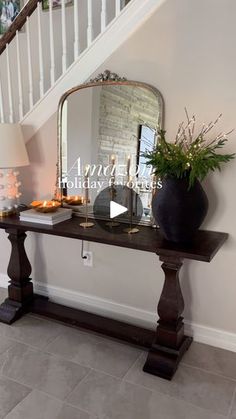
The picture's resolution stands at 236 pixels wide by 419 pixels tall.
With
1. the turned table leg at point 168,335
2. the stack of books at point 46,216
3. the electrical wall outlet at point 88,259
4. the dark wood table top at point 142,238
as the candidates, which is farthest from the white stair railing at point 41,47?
the turned table leg at point 168,335

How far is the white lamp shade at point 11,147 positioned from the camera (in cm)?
203

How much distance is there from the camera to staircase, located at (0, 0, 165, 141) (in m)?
1.84

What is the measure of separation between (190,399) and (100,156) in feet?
4.70

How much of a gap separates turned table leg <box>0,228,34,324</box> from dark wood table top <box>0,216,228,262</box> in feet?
0.79

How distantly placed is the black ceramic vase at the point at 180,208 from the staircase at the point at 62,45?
938mm

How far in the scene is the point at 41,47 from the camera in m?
2.19

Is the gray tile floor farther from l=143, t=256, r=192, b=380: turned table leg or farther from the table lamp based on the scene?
the table lamp

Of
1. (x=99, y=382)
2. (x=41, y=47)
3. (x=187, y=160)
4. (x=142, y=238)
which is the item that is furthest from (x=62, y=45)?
(x=99, y=382)

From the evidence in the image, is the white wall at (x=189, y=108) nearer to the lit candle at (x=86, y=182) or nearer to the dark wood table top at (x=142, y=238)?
the dark wood table top at (x=142, y=238)

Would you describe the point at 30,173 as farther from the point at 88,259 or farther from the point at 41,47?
the point at 41,47

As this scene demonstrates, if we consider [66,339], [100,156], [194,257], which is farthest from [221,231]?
[66,339]

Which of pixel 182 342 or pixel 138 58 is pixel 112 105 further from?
pixel 182 342

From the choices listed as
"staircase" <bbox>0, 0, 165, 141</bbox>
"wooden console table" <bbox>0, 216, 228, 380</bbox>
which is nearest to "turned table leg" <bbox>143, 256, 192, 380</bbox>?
"wooden console table" <bbox>0, 216, 228, 380</bbox>

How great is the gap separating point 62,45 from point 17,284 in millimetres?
1719
